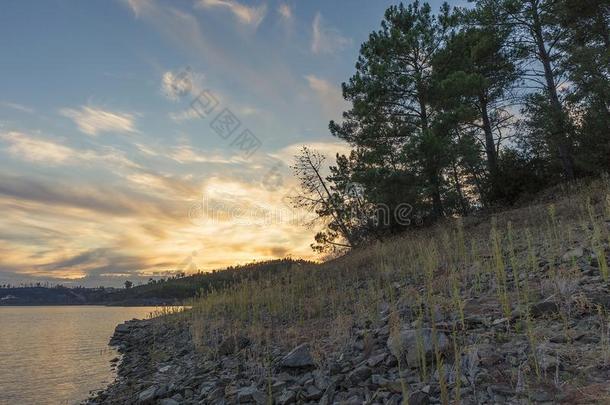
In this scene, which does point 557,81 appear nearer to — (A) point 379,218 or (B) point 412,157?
(B) point 412,157

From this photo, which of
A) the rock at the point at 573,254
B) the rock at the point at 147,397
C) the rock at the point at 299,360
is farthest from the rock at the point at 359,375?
the rock at the point at 573,254

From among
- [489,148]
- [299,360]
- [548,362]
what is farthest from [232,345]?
[489,148]

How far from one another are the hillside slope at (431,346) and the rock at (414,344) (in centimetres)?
2

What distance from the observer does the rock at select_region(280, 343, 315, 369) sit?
6398mm

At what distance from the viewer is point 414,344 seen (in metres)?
5.38

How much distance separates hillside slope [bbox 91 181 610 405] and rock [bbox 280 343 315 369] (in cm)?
2

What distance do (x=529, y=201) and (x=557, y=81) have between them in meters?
9.56

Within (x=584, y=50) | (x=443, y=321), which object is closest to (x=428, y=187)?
(x=584, y=50)

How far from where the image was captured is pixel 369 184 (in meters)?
24.2

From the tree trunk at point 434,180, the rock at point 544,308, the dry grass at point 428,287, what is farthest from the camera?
the tree trunk at point 434,180

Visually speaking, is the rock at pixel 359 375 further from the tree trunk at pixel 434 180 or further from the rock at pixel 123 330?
the rock at pixel 123 330

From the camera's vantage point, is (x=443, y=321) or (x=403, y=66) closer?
(x=443, y=321)

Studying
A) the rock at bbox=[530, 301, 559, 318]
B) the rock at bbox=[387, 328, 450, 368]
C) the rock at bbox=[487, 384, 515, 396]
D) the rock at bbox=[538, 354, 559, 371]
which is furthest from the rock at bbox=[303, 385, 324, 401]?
the rock at bbox=[530, 301, 559, 318]

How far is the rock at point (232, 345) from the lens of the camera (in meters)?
9.09
